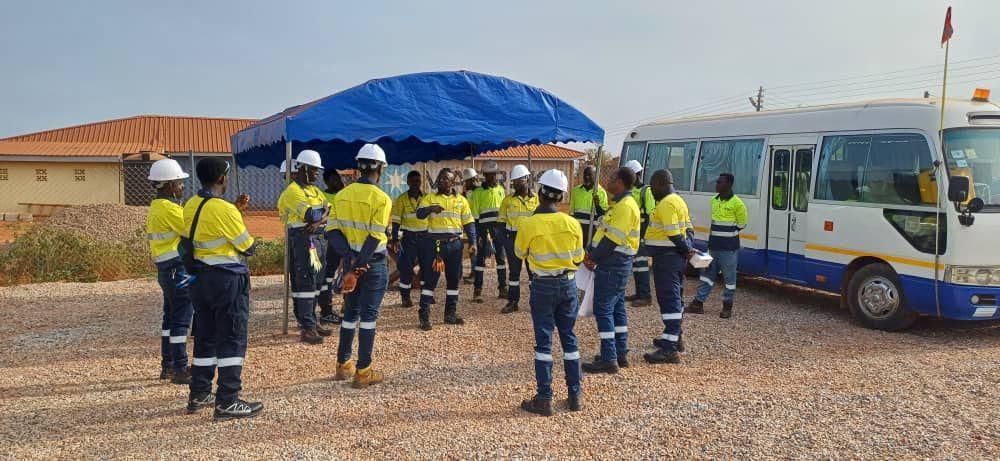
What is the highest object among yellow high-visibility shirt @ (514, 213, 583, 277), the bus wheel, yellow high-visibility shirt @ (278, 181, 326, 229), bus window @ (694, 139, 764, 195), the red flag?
the red flag

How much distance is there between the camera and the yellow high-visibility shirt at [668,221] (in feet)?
21.9

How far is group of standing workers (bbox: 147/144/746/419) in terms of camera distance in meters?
5.03

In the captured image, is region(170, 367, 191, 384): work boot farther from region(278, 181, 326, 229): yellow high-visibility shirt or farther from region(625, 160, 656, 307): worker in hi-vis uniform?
region(625, 160, 656, 307): worker in hi-vis uniform

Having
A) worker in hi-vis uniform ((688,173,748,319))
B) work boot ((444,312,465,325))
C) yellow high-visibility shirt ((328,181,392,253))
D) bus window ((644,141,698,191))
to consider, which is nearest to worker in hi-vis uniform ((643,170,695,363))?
worker in hi-vis uniform ((688,173,748,319))

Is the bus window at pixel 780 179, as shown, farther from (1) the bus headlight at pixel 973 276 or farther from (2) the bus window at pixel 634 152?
(2) the bus window at pixel 634 152

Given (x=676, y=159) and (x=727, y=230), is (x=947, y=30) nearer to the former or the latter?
(x=727, y=230)

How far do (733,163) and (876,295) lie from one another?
10.1 feet

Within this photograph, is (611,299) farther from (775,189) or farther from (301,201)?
(775,189)

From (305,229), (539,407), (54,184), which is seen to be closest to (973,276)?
(539,407)

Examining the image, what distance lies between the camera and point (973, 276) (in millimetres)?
7234

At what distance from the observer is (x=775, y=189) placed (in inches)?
380

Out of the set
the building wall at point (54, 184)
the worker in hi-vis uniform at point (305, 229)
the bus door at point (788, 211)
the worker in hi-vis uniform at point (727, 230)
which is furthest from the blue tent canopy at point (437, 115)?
the building wall at point (54, 184)

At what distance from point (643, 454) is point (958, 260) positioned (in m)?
4.80

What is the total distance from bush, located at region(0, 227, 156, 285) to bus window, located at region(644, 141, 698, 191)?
9.57m
